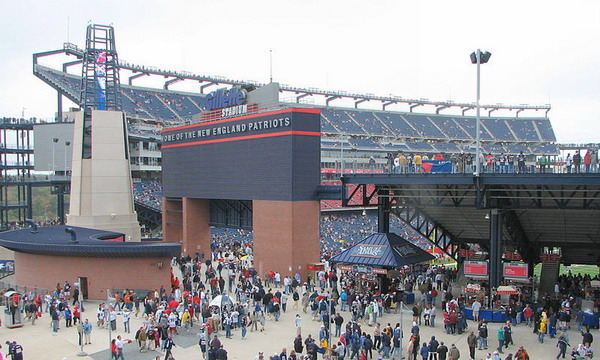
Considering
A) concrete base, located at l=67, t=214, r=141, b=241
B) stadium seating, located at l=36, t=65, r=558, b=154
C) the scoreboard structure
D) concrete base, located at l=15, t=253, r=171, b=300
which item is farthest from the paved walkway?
stadium seating, located at l=36, t=65, r=558, b=154

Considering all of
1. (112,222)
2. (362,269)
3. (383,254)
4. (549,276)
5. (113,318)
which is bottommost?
(549,276)

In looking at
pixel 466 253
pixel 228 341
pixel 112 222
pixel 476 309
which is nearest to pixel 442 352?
pixel 476 309

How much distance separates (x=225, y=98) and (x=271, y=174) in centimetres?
883

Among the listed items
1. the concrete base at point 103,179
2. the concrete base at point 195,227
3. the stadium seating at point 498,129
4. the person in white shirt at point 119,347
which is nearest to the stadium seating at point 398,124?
the stadium seating at point 498,129

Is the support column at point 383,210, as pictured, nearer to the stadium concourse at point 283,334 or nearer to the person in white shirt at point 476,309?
the stadium concourse at point 283,334

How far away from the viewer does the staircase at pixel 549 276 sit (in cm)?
2975

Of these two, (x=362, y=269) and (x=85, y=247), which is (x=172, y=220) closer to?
(x=85, y=247)

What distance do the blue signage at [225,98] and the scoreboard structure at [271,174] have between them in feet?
4.97

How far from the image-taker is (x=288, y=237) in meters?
32.3

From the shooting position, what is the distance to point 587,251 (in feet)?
106

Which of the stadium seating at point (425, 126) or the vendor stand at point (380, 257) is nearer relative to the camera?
the vendor stand at point (380, 257)

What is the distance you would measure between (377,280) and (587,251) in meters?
14.4

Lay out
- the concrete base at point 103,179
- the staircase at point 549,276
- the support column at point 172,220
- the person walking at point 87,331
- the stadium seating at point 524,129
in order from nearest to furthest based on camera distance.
A: the person walking at point 87,331 → the staircase at point 549,276 → the concrete base at point 103,179 → the support column at point 172,220 → the stadium seating at point 524,129

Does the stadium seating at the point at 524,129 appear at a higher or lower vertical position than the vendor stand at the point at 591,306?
higher
